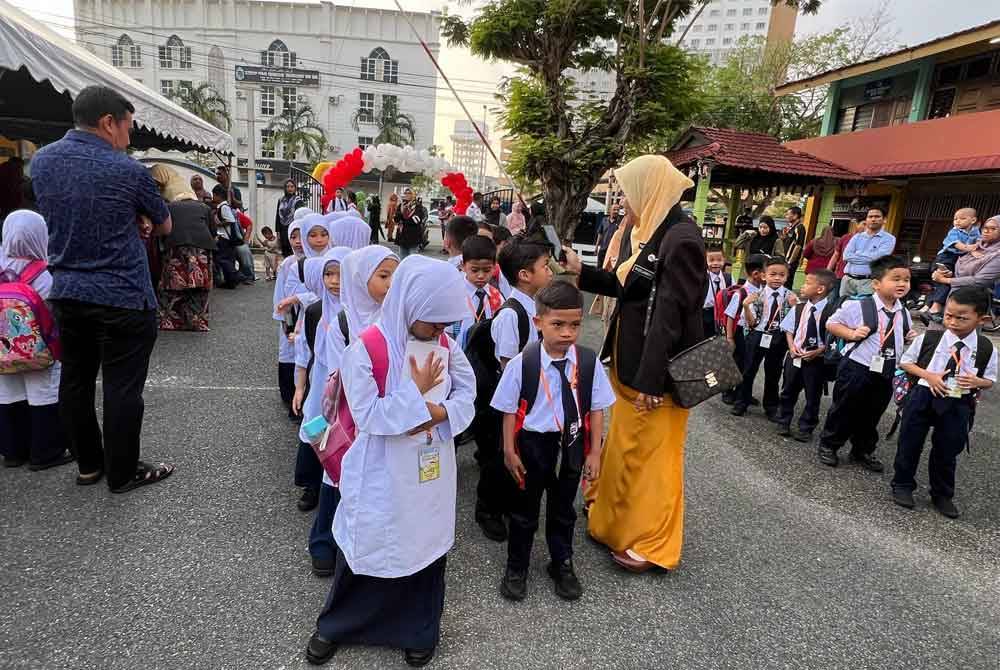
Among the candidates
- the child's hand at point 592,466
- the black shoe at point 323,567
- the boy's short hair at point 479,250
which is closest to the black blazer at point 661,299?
the child's hand at point 592,466

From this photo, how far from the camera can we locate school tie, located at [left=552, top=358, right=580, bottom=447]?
241 cm

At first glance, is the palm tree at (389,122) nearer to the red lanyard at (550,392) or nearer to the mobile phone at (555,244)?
the mobile phone at (555,244)

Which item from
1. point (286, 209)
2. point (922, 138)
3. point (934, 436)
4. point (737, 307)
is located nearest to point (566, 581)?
point (934, 436)

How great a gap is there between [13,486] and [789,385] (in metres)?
5.60

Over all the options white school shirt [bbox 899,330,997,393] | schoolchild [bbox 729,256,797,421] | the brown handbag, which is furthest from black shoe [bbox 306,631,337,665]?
schoolchild [bbox 729,256,797,421]

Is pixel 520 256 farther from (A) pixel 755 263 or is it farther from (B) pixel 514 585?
(A) pixel 755 263

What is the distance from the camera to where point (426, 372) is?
1871mm

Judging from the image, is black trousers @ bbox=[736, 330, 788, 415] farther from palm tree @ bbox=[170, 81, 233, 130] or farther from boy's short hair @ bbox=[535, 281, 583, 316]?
palm tree @ bbox=[170, 81, 233, 130]

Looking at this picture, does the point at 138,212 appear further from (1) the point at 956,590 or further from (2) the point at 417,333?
(1) the point at 956,590

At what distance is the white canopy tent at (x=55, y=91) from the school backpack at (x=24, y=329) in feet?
6.62

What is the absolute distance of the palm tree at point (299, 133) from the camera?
3997 centimetres

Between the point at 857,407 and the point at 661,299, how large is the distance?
8.57 ft

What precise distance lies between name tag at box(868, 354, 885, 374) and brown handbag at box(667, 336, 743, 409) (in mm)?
2100

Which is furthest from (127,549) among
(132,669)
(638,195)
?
(638,195)
